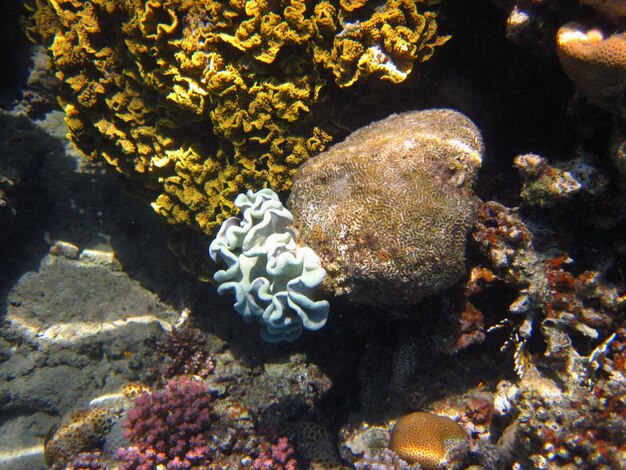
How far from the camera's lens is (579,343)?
134 inches

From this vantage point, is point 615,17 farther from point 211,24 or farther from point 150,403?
point 150,403

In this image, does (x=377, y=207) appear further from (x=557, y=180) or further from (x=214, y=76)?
(x=214, y=76)

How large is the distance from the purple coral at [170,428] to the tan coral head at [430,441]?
2.32 m

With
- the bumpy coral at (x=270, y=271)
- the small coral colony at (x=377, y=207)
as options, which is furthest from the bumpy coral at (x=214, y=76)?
the bumpy coral at (x=270, y=271)

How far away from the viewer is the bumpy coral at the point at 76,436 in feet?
16.1

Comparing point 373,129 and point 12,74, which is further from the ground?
point 373,129

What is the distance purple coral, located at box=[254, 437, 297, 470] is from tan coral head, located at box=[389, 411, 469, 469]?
4.46ft

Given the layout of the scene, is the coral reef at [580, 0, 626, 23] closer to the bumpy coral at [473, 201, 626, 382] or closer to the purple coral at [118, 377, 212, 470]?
the bumpy coral at [473, 201, 626, 382]

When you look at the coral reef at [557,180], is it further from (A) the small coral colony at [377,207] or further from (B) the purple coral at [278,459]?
(B) the purple coral at [278,459]

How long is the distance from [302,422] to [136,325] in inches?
109

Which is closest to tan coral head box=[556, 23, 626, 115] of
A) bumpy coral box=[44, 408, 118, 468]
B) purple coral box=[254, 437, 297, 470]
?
purple coral box=[254, 437, 297, 470]

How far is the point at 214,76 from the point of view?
11.9 ft

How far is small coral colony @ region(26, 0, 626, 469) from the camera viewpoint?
3.13 m

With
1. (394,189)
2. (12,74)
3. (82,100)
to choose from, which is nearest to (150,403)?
(82,100)
